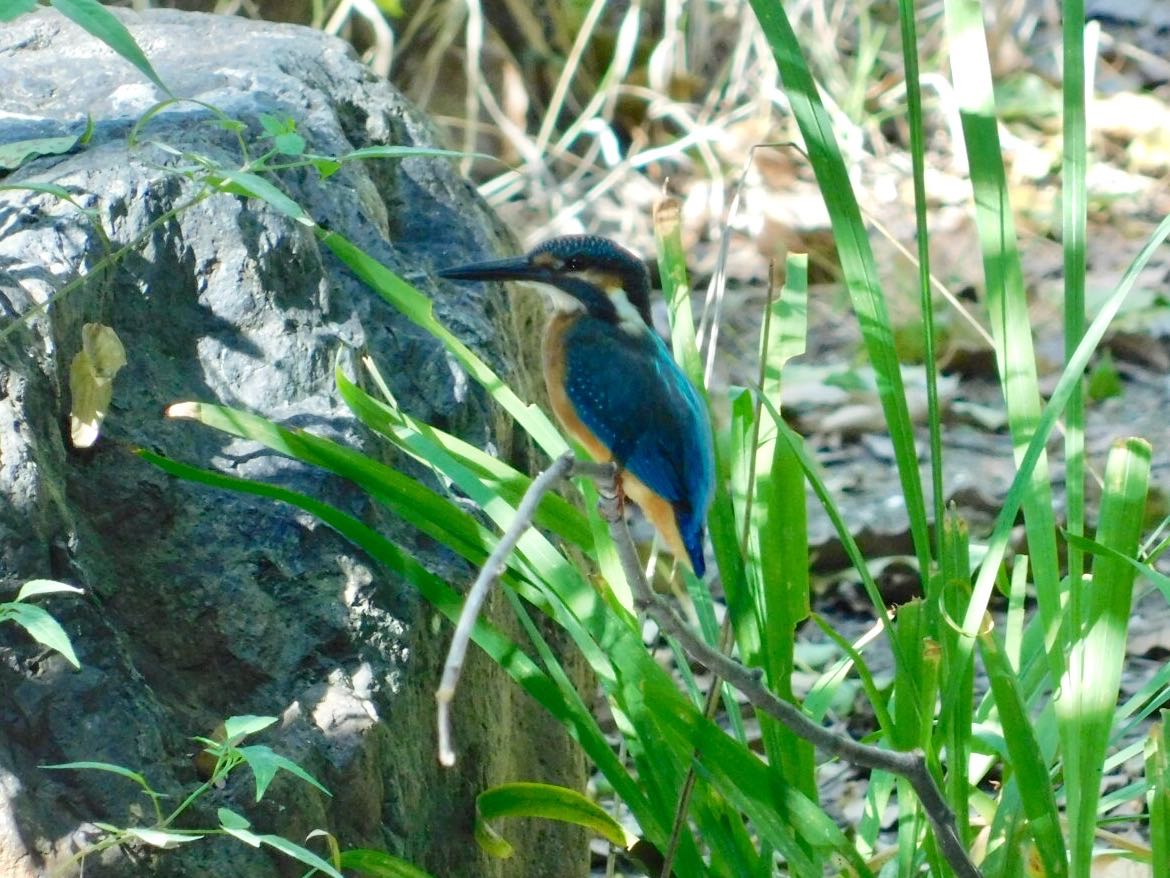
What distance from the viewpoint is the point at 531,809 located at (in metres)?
1.99

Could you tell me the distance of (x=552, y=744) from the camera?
8.54ft

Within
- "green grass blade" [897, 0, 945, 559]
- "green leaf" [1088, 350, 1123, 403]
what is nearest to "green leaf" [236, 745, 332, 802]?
"green grass blade" [897, 0, 945, 559]

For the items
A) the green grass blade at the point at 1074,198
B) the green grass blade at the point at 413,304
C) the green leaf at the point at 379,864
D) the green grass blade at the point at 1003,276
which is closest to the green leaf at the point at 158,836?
the green leaf at the point at 379,864

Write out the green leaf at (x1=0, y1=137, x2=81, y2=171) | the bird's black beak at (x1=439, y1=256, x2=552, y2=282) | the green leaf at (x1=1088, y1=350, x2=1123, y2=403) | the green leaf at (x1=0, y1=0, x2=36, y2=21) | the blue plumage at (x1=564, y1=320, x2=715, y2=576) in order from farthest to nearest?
the green leaf at (x1=1088, y1=350, x2=1123, y2=403), the bird's black beak at (x1=439, y1=256, x2=552, y2=282), the blue plumage at (x1=564, y1=320, x2=715, y2=576), the green leaf at (x1=0, y1=137, x2=81, y2=171), the green leaf at (x1=0, y1=0, x2=36, y2=21)

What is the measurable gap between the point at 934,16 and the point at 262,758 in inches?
250

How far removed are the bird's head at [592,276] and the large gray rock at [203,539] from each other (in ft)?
0.92

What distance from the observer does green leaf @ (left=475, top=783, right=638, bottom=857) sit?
1977 mm

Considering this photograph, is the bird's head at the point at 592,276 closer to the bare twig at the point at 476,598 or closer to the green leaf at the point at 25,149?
the green leaf at the point at 25,149

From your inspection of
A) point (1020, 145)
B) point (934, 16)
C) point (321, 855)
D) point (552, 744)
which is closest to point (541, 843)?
point (552, 744)

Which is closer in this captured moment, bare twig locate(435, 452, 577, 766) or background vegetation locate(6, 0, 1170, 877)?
bare twig locate(435, 452, 577, 766)

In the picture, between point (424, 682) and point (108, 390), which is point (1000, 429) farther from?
point (108, 390)

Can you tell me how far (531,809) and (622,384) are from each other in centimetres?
74

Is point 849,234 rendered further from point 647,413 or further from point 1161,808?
point 1161,808

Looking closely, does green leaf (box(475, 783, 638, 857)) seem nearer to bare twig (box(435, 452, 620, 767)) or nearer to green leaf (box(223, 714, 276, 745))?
green leaf (box(223, 714, 276, 745))
